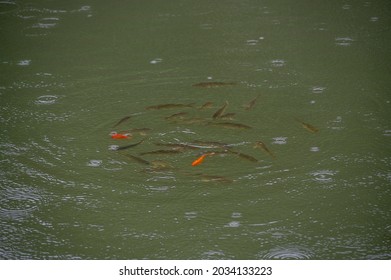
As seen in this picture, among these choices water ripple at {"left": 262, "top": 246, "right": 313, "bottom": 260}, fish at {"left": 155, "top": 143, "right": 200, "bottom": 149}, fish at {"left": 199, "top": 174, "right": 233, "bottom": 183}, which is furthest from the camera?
fish at {"left": 155, "top": 143, "right": 200, "bottom": 149}

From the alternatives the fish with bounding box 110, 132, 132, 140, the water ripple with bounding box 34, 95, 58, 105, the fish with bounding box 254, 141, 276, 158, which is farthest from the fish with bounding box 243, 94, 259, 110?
the water ripple with bounding box 34, 95, 58, 105

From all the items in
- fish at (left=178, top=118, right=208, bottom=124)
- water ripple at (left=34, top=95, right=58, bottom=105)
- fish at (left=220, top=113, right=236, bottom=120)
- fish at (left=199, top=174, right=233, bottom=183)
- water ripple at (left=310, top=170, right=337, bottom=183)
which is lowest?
water ripple at (left=310, top=170, right=337, bottom=183)

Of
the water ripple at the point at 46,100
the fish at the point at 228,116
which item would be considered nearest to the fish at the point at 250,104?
the fish at the point at 228,116

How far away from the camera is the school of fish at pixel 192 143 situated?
102 inches

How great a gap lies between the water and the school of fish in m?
0.01

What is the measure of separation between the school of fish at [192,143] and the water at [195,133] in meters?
0.01

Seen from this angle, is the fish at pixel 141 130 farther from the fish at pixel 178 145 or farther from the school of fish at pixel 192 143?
the fish at pixel 178 145

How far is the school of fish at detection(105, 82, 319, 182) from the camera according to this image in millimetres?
2590

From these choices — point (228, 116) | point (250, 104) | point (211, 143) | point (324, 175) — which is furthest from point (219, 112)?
point (324, 175)

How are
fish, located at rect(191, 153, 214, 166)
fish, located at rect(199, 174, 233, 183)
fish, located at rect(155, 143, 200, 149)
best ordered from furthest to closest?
1. fish, located at rect(155, 143, 200, 149)
2. fish, located at rect(191, 153, 214, 166)
3. fish, located at rect(199, 174, 233, 183)

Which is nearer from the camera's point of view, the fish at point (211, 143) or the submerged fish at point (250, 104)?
the fish at point (211, 143)

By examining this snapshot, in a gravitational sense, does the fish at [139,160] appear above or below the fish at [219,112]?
below

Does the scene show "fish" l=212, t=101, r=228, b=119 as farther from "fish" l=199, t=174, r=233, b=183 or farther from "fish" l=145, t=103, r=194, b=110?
"fish" l=199, t=174, r=233, b=183

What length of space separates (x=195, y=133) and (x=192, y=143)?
10 centimetres
